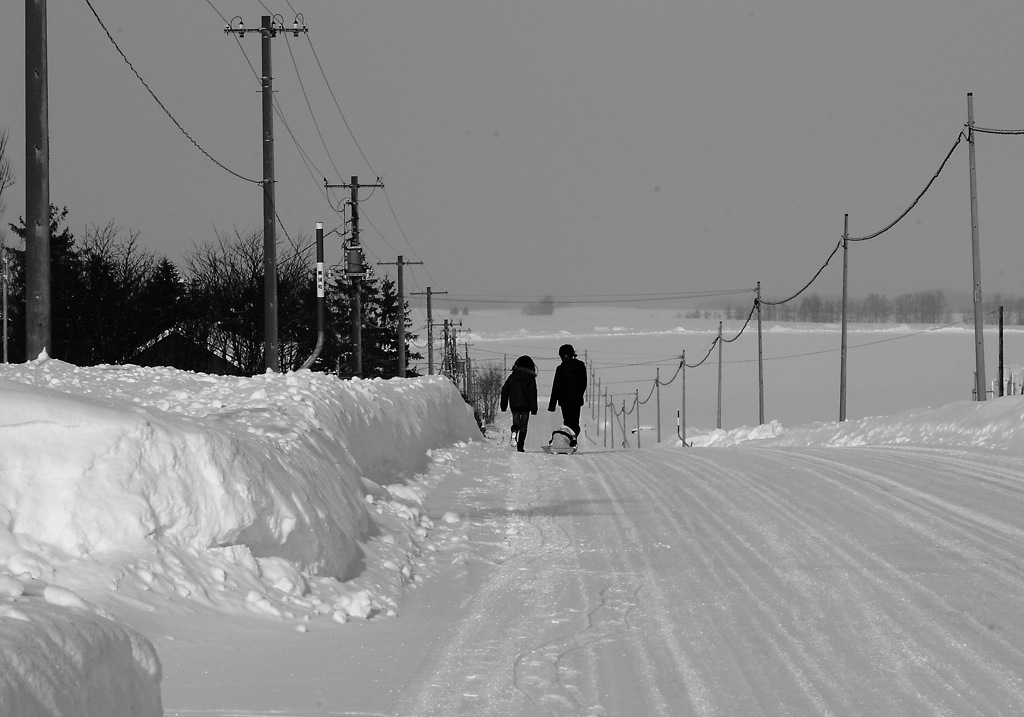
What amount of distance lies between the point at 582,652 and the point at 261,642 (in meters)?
1.59

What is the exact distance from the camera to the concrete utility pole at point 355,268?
40.8 meters

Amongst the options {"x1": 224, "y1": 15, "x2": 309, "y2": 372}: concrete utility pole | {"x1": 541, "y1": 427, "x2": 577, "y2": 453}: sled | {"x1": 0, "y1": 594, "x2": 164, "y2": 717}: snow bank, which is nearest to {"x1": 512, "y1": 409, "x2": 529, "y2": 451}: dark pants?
{"x1": 541, "y1": 427, "x2": 577, "y2": 453}: sled

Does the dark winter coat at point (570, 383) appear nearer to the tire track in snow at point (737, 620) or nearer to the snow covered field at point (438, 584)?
the snow covered field at point (438, 584)

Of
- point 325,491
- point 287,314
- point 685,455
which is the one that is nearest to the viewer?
point 325,491

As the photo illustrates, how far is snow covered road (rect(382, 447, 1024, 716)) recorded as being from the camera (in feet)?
16.4

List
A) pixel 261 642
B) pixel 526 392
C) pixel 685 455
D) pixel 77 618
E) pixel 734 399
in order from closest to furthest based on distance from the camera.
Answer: pixel 77 618
pixel 261 642
pixel 685 455
pixel 526 392
pixel 734 399

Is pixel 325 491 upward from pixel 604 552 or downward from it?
upward

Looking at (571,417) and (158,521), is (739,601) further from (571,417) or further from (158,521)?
(571,417)

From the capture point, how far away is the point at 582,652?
5715mm

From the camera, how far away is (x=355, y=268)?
40.6m

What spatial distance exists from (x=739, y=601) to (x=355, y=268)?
34.8 meters

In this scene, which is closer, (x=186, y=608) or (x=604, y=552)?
(x=186, y=608)

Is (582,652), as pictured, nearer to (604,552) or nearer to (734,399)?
(604,552)

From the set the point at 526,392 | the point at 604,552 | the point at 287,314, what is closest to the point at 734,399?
the point at 287,314
